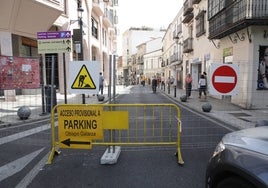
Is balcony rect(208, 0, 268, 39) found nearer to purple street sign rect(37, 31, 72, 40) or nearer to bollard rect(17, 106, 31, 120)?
purple street sign rect(37, 31, 72, 40)

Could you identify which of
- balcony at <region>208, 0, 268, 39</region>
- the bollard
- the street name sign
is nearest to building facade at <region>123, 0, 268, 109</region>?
balcony at <region>208, 0, 268, 39</region>

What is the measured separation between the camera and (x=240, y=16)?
13.7 meters

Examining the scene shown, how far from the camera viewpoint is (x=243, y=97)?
13.7 meters

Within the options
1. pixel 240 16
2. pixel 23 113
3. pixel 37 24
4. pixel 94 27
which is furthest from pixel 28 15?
pixel 94 27

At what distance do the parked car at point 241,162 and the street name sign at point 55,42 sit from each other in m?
8.01

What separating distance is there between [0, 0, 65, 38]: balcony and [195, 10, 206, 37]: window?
11.1 m

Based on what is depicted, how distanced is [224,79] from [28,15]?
13.6m

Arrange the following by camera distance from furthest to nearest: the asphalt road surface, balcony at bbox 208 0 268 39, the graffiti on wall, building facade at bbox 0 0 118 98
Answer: balcony at bbox 208 0 268 39 < building facade at bbox 0 0 118 98 < the graffiti on wall < the asphalt road surface

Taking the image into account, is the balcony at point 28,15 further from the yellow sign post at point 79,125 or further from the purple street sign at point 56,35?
the yellow sign post at point 79,125

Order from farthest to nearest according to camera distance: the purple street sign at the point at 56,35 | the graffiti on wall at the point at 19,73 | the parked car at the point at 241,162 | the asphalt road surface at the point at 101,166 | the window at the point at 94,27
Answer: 1. the window at the point at 94,27
2. the purple street sign at the point at 56,35
3. the graffiti on wall at the point at 19,73
4. the asphalt road surface at the point at 101,166
5. the parked car at the point at 241,162

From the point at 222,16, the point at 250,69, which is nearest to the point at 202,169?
the point at 250,69

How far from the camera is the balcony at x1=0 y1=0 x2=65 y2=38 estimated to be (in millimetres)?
14992

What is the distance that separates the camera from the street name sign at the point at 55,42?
10.1 meters

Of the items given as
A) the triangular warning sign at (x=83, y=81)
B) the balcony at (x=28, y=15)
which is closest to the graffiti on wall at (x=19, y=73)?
the triangular warning sign at (x=83, y=81)
